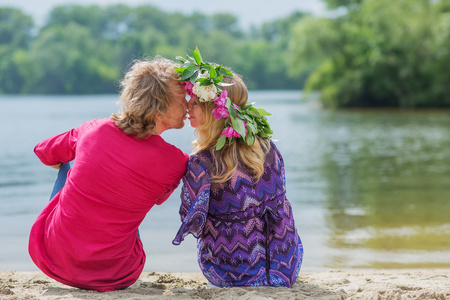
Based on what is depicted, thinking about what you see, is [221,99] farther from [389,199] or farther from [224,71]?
[389,199]

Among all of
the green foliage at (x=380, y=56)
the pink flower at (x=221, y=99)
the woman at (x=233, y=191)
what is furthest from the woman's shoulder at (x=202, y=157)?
the green foliage at (x=380, y=56)

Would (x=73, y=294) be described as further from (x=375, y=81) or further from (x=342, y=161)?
(x=375, y=81)

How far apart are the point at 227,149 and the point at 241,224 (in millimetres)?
393

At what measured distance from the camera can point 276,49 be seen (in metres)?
89.9

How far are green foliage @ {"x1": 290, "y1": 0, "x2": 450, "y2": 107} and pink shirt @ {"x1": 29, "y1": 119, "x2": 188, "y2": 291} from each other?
25641 millimetres

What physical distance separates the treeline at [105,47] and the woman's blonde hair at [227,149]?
40.4 meters

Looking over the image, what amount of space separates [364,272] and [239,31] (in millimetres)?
118573

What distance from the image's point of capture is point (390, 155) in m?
11.6

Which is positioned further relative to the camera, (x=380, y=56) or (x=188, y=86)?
(x=380, y=56)

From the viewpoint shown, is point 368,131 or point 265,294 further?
point 368,131

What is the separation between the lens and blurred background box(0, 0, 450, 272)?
205 inches

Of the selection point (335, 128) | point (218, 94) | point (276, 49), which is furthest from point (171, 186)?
point (276, 49)

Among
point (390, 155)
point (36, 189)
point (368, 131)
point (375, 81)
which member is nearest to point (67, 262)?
point (36, 189)

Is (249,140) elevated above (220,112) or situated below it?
below
